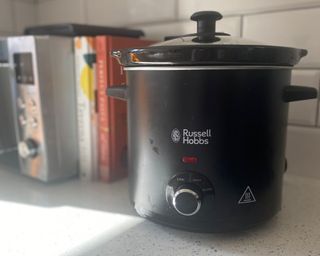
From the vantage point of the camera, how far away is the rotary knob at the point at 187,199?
380 mm

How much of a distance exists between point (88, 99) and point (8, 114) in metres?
0.24

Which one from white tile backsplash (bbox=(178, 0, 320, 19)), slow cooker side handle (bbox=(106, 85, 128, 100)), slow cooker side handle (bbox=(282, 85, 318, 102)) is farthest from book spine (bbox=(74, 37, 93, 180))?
slow cooker side handle (bbox=(282, 85, 318, 102))

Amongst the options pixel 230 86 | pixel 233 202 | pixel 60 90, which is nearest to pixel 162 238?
pixel 233 202

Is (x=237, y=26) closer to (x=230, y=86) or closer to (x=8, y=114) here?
(x=230, y=86)

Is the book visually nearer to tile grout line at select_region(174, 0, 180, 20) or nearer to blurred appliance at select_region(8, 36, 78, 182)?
blurred appliance at select_region(8, 36, 78, 182)

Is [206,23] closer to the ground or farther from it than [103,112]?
farther from it

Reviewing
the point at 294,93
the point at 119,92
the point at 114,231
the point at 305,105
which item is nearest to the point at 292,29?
the point at 305,105

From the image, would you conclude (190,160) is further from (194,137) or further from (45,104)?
(45,104)

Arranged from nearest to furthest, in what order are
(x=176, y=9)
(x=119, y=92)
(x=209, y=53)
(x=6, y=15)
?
(x=209, y=53)
(x=119, y=92)
(x=176, y=9)
(x=6, y=15)

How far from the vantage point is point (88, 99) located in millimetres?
617

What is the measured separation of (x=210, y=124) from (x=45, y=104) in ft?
1.13

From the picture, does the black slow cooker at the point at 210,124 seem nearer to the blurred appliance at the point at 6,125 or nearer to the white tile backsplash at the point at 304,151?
the white tile backsplash at the point at 304,151

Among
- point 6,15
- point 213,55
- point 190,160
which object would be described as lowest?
point 190,160

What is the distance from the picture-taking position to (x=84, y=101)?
62 cm
